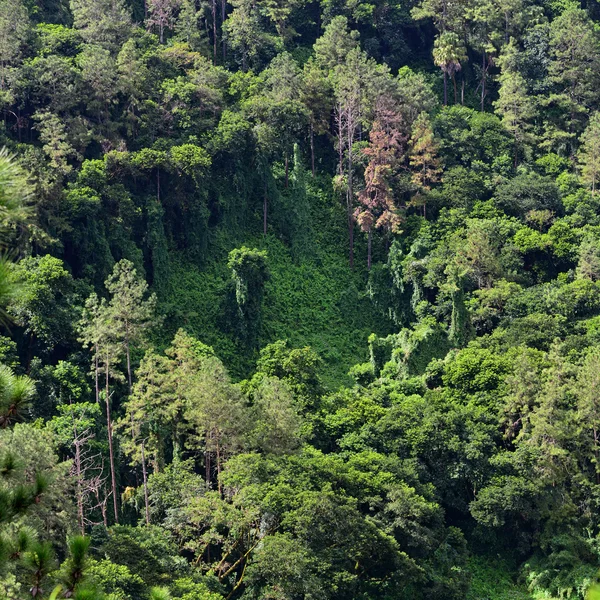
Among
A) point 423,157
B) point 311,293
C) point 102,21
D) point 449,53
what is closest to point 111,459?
point 311,293

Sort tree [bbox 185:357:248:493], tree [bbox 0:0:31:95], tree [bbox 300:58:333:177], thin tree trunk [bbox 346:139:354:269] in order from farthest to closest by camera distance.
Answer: tree [bbox 300:58:333:177], thin tree trunk [bbox 346:139:354:269], tree [bbox 0:0:31:95], tree [bbox 185:357:248:493]

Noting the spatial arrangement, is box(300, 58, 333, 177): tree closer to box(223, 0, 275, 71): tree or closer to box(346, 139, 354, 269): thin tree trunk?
box(346, 139, 354, 269): thin tree trunk

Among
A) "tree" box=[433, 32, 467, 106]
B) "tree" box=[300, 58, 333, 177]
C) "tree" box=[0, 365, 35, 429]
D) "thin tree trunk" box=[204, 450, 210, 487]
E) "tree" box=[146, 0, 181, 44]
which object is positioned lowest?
"thin tree trunk" box=[204, 450, 210, 487]

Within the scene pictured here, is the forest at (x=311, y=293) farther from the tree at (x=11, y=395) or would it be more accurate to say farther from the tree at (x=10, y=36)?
the tree at (x=11, y=395)

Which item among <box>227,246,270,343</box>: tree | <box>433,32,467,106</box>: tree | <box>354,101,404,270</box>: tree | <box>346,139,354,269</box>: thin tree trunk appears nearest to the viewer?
<box>227,246,270,343</box>: tree

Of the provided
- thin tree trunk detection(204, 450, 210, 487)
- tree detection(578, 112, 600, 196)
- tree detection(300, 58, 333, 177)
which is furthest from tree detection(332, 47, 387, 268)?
thin tree trunk detection(204, 450, 210, 487)
